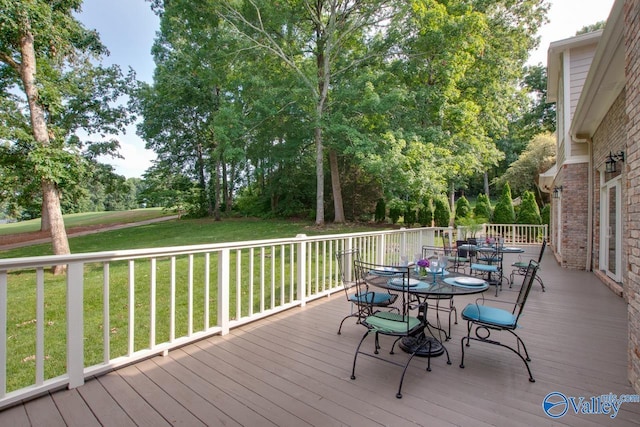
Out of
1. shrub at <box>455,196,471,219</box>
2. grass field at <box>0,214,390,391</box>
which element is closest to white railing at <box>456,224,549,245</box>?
shrub at <box>455,196,471,219</box>

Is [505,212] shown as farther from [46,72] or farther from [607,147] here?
[46,72]

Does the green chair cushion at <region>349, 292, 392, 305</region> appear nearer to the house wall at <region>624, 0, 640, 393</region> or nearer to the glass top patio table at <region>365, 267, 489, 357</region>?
the glass top patio table at <region>365, 267, 489, 357</region>

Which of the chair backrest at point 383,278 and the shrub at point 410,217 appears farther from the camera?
the shrub at point 410,217

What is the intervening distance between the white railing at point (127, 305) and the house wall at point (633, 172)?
297 cm

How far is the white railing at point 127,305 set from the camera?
2.21 meters

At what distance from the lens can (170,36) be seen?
15984mm

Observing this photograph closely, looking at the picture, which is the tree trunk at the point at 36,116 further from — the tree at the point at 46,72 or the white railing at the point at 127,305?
the white railing at the point at 127,305

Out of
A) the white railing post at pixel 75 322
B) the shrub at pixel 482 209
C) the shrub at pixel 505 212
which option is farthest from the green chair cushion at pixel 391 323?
the shrub at pixel 505 212

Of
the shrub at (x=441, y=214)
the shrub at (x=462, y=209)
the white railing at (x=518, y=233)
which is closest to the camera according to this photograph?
the white railing at (x=518, y=233)

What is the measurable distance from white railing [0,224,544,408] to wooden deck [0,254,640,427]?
0.70 ft

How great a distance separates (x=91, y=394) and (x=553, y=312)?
17.0 feet

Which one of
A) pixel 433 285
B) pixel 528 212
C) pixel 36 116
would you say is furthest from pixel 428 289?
pixel 528 212

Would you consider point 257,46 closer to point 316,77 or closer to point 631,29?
point 316,77

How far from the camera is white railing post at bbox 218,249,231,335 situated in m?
3.29
